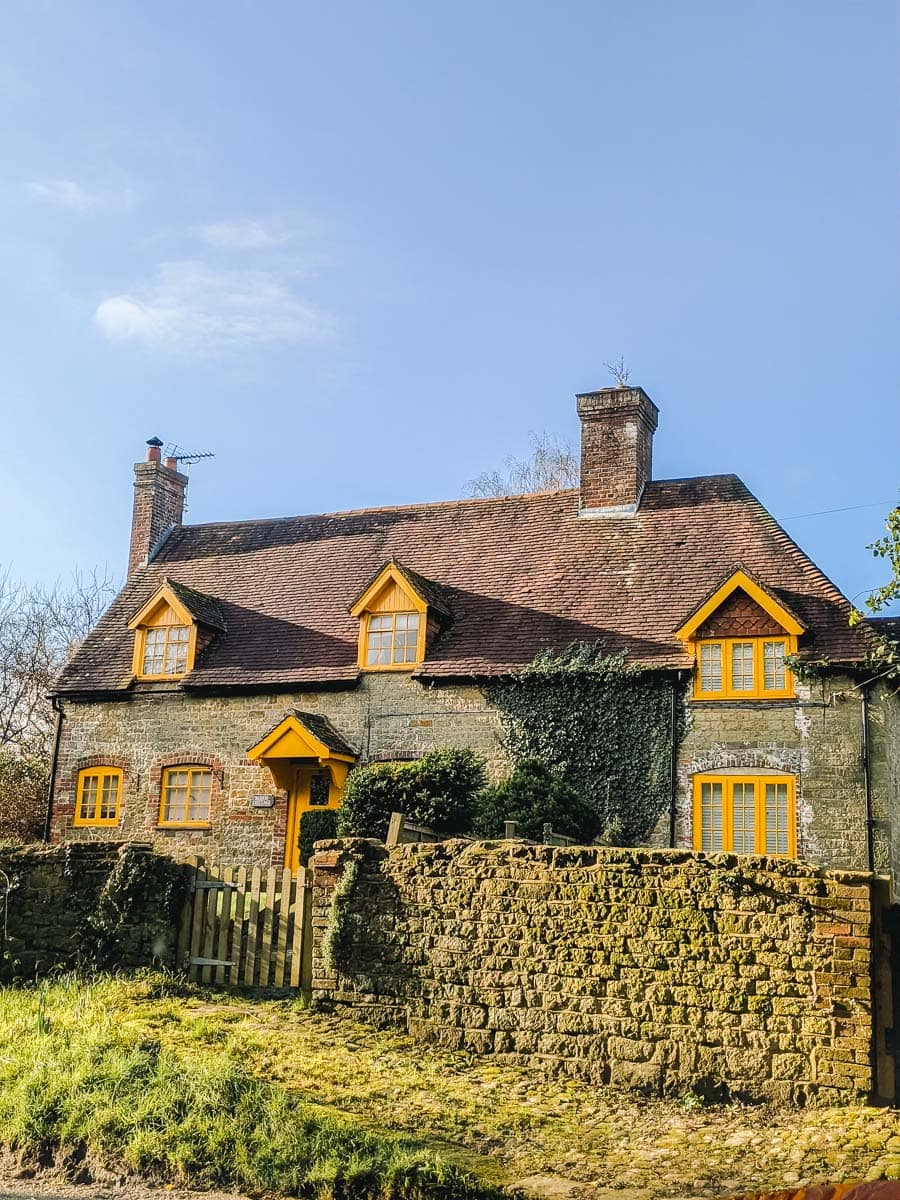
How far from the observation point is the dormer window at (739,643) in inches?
786

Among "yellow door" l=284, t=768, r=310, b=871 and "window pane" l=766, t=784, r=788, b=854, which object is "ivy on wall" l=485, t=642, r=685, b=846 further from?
"yellow door" l=284, t=768, r=310, b=871

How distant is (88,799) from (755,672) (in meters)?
13.2

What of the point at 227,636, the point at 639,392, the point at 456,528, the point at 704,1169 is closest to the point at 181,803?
the point at 227,636

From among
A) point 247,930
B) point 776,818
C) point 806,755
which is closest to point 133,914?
point 247,930

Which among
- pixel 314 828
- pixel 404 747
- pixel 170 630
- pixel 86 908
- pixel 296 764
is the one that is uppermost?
pixel 170 630

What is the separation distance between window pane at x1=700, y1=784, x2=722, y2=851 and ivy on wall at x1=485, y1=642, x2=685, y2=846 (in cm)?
58

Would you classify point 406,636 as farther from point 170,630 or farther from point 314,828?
point 170,630

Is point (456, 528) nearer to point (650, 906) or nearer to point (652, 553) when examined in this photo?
point (652, 553)

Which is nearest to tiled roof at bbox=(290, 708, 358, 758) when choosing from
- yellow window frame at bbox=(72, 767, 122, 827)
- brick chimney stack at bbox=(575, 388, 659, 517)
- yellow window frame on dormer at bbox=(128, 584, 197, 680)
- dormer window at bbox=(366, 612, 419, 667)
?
dormer window at bbox=(366, 612, 419, 667)

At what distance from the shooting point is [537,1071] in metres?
10.8

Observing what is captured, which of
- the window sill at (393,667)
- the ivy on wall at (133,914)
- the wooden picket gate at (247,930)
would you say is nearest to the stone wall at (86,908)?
the ivy on wall at (133,914)

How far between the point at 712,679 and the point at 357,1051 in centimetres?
1100

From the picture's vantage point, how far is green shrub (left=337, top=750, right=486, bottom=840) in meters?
16.9

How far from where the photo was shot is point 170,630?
24.6 m
